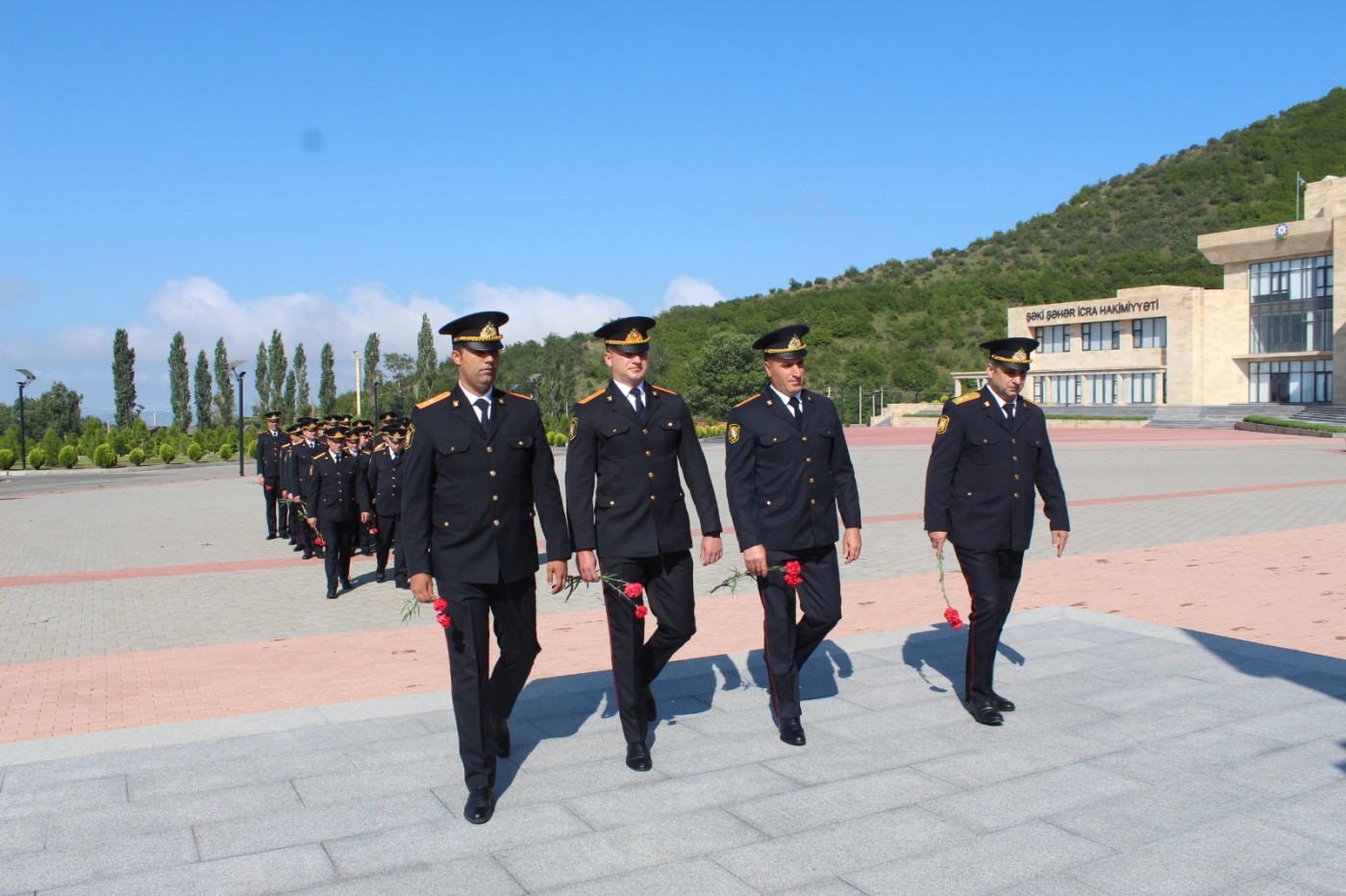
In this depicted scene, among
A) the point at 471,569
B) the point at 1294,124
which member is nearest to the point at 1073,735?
the point at 471,569

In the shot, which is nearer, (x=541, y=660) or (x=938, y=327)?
(x=541, y=660)

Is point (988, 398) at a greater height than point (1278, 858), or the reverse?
point (988, 398)

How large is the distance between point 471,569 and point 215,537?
500 inches

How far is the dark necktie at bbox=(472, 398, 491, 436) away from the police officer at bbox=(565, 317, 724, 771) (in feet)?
1.64

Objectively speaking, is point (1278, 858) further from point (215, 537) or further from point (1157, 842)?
point (215, 537)

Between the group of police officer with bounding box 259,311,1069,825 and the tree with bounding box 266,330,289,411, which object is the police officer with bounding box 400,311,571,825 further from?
the tree with bounding box 266,330,289,411

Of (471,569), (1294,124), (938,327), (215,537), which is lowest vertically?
(215,537)

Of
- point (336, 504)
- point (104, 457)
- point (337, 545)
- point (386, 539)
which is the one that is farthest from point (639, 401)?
point (104, 457)

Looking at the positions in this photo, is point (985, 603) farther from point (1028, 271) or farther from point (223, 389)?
point (1028, 271)

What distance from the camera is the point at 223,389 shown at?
242 feet

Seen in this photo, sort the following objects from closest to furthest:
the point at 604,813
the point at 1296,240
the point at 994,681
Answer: the point at 604,813 < the point at 994,681 < the point at 1296,240

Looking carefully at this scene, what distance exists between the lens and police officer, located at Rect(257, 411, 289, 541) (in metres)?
15.6

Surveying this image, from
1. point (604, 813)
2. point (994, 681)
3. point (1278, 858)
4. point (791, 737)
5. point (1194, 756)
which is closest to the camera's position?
point (1278, 858)

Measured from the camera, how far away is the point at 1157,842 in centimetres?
373
